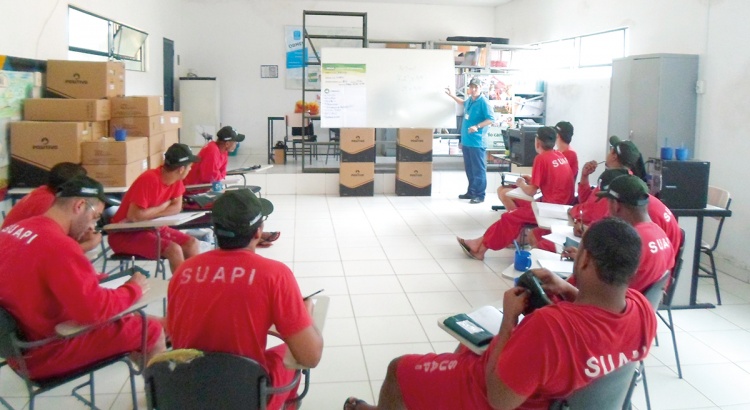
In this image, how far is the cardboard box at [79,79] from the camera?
5.24 metres

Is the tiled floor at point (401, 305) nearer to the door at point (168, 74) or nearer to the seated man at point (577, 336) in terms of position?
the seated man at point (577, 336)

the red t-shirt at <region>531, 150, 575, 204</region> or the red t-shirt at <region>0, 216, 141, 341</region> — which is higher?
the red t-shirt at <region>531, 150, 575, 204</region>

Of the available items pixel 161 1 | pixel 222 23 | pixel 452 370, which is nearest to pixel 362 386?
pixel 452 370

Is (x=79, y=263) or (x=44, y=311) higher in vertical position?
(x=79, y=263)

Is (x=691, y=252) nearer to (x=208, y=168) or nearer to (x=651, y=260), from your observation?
(x=651, y=260)

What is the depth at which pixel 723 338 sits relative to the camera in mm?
3867

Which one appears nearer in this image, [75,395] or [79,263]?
[79,263]

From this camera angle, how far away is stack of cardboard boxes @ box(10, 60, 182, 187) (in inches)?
191

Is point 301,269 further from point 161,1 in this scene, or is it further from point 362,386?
point 161,1

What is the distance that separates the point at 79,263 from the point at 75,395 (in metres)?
0.98

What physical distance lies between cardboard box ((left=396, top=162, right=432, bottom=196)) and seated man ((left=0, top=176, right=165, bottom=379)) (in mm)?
6275

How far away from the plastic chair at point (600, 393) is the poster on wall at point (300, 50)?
420 inches

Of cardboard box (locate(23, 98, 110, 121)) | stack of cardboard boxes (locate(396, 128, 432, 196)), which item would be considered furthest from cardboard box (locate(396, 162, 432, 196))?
cardboard box (locate(23, 98, 110, 121))

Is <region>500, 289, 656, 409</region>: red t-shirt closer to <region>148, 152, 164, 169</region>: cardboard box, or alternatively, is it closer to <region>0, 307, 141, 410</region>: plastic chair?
<region>0, 307, 141, 410</region>: plastic chair
